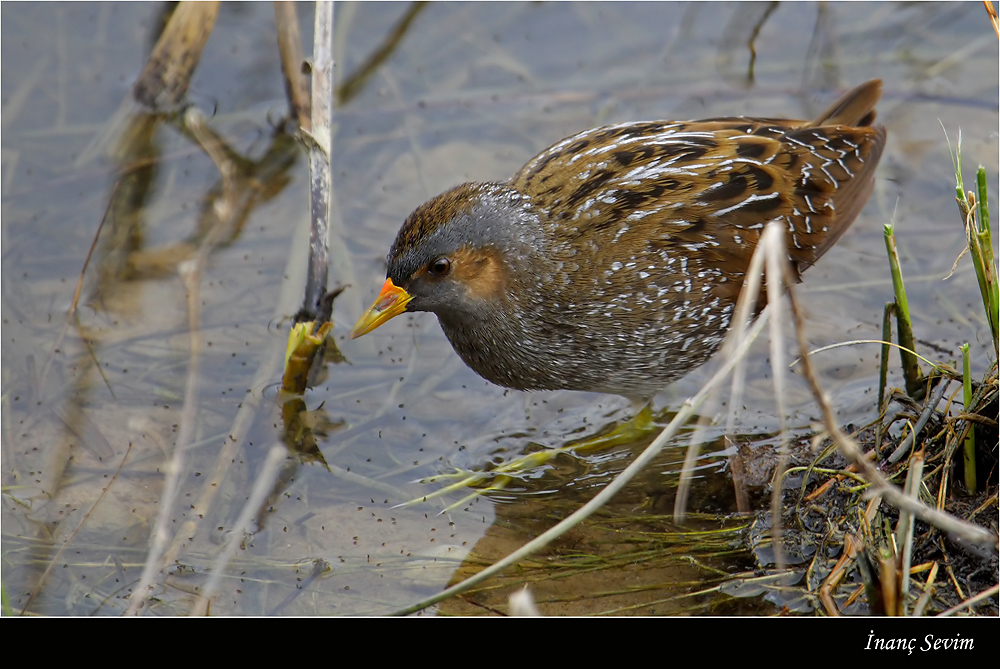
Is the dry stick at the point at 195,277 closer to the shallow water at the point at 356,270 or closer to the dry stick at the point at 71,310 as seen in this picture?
the shallow water at the point at 356,270

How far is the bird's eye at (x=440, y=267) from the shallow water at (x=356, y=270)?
98 cm

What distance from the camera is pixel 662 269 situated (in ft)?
13.3

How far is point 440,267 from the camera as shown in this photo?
3.91 meters

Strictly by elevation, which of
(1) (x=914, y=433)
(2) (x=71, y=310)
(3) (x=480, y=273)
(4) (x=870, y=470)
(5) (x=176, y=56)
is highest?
(5) (x=176, y=56)

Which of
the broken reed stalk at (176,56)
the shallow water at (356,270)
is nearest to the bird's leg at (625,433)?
the shallow water at (356,270)

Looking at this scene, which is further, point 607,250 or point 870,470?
point 607,250

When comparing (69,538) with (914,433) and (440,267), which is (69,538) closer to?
(440,267)

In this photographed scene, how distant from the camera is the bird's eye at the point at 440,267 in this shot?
3.89 metres

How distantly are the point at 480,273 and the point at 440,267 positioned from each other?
20cm

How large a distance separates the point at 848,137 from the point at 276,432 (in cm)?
290

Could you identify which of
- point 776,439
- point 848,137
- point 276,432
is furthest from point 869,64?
point 276,432

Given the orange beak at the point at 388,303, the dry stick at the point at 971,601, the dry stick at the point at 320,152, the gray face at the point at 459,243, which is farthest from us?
the dry stick at the point at 320,152

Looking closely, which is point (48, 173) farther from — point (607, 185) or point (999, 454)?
point (999, 454)

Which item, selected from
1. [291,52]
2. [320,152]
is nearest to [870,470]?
[320,152]
